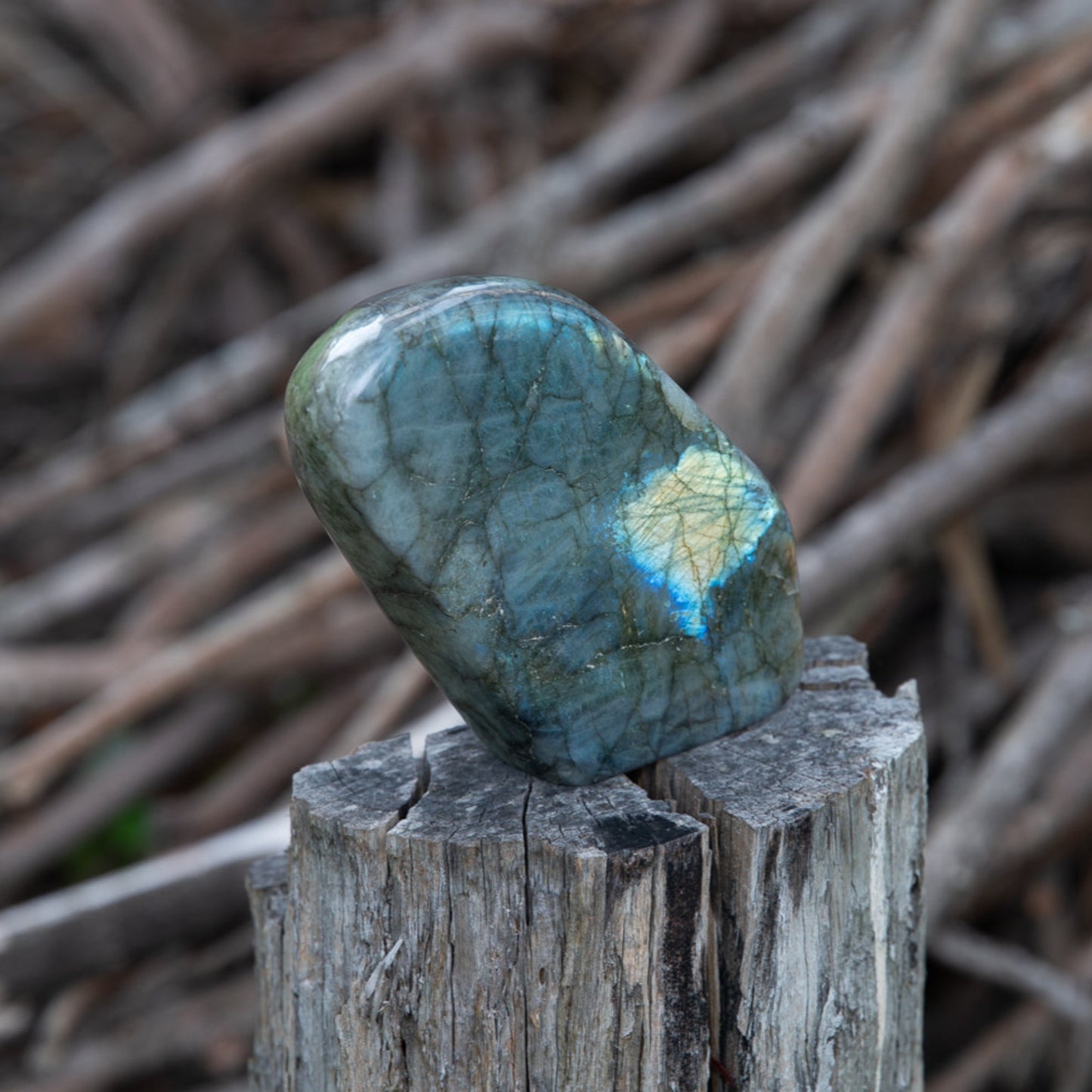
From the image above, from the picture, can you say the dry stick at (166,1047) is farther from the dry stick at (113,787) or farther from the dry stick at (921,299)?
the dry stick at (921,299)

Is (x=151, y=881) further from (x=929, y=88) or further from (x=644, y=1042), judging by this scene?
(x=929, y=88)

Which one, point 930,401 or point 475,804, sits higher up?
point 930,401

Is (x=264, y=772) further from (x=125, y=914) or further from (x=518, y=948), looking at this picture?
(x=518, y=948)

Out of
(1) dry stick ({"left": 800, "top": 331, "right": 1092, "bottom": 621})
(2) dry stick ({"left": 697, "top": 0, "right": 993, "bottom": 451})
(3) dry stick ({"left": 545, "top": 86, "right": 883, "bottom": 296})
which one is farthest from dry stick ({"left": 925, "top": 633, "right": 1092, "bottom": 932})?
(3) dry stick ({"left": 545, "top": 86, "right": 883, "bottom": 296})

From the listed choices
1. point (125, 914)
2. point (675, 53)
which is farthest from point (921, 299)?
point (125, 914)

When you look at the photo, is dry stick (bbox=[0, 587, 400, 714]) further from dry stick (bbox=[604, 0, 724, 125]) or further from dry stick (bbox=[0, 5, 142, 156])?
dry stick (bbox=[0, 5, 142, 156])

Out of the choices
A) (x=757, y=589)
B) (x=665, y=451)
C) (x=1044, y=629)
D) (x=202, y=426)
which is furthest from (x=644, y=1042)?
(x=202, y=426)
